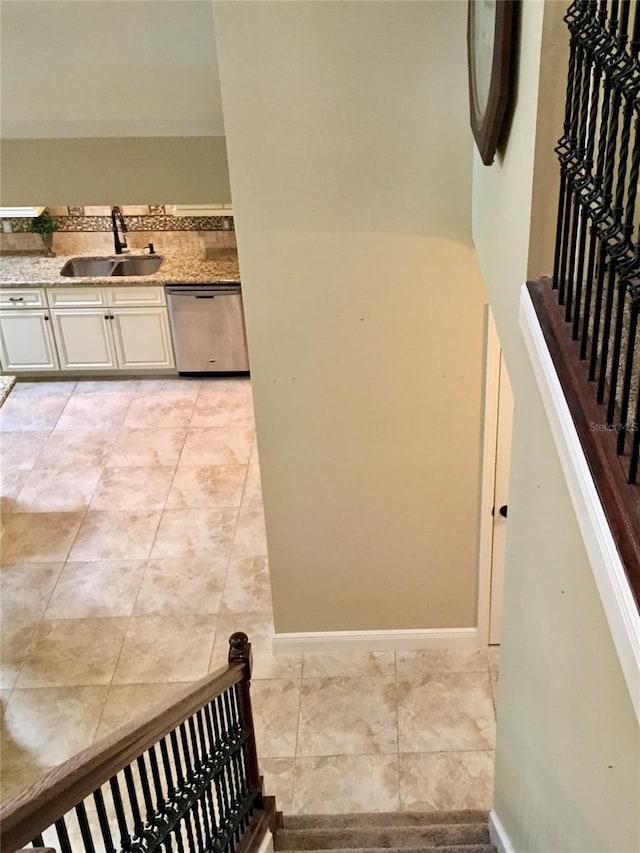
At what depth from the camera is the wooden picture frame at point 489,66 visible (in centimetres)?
215

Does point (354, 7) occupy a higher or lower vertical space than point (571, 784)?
higher

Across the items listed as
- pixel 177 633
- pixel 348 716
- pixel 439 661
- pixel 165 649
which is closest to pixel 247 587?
pixel 177 633

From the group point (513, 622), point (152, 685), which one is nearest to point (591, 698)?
point (513, 622)

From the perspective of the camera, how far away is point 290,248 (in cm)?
358

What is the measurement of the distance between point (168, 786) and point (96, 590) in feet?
10.7

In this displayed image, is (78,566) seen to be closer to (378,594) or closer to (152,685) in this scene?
(152,685)

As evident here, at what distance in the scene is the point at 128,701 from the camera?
4.44 metres

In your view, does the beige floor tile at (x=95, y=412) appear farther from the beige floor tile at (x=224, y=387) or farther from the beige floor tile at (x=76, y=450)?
the beige floor tile at (x=224, y=387)

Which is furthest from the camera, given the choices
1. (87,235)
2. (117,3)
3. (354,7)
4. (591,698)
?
(87,235)

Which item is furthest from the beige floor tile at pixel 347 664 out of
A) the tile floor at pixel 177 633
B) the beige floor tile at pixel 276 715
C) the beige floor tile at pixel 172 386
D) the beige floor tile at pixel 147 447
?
the beige floor tile at pixel 172 386

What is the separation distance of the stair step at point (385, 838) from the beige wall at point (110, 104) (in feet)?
8.90

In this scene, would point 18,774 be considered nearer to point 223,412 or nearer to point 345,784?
point 345,784

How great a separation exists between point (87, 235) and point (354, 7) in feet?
16.9

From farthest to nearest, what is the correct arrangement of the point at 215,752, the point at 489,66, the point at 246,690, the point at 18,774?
the point at 18,774, the point at 246,690, the point at 215,752, the point at 489,66
